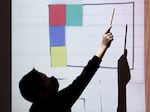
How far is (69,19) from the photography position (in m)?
0.84

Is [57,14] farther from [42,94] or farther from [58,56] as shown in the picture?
[42,94]

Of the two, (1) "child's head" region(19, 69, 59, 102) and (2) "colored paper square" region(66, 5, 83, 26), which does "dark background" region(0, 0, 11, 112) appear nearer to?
(1) "child's head" region(19, 69, 59, 102)

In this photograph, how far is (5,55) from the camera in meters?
0.89

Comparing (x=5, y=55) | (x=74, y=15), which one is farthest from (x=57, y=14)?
(x=5, y=55)

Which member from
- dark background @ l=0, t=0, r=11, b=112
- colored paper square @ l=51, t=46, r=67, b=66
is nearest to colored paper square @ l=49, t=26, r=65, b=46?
colored paper square @ l=51, t=46, r=67, b=66

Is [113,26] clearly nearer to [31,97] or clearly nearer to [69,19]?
[69,19]

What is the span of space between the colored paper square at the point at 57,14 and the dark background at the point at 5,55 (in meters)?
0.12

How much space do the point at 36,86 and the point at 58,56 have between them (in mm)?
106

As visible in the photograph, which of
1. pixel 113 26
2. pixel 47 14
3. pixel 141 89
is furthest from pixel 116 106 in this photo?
pixel 47 14

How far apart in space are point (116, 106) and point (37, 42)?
0.28m

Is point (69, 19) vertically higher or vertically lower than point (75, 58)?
higher

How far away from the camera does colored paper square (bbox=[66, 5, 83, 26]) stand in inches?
32.9

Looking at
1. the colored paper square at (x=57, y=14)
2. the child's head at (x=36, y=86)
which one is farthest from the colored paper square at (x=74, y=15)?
the child's head at (x=36, y=86)

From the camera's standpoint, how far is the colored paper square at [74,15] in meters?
0.84
